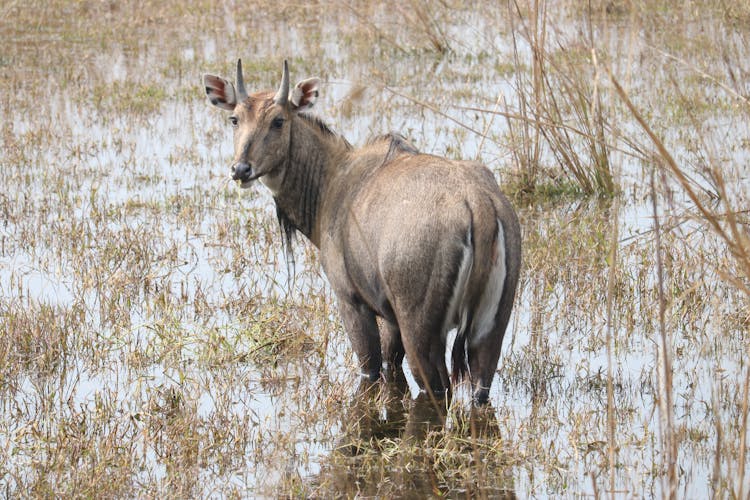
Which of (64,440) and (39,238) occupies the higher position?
(39,238)

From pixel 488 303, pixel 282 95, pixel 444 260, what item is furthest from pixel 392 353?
pixel 282 95

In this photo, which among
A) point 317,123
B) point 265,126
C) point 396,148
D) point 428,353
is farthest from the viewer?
point 317,123

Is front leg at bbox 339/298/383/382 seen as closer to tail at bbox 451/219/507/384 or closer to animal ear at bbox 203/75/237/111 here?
tail at bbox 451/219/507/384

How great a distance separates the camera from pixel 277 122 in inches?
291

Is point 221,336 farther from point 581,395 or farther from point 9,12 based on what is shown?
point 9,12

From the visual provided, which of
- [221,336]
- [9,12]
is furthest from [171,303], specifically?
[9,12]

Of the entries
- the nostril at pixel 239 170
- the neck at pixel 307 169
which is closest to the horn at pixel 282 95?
the neck at pixel 307 169

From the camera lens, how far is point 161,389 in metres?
6.69

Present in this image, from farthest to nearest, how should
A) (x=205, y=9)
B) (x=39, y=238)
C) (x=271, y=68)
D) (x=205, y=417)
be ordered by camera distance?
(x=205, y=9)
(x=271, y=68)
(x=39, y=238)
(x=205, y=417)

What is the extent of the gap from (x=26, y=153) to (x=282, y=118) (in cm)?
547

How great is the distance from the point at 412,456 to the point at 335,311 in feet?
7.59

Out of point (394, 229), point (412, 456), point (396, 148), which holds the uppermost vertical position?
point (396, 148)

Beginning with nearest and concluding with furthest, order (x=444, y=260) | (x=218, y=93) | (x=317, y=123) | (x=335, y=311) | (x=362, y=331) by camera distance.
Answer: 1. (x=444, y=260)
2. (x=362, y=331)
3. (x=317, y=123)
4. (x=218, y=93)
5. (x=335, y=311)

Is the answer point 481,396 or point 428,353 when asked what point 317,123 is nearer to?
point 428,353
